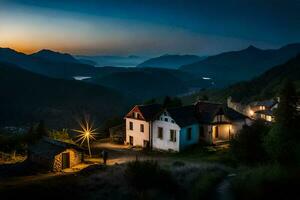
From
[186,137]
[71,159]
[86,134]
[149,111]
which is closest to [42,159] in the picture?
[71,159]

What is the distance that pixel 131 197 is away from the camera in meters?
19.2

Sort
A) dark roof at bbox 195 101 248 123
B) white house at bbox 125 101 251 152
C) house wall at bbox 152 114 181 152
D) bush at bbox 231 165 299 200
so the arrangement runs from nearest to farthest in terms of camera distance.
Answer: bush at bbox 231 165 299 200 → house wall at bbox 152 114 181 152 → white house at bbox 125 101 251 152 → dark roof at bbox 195 101 248 123

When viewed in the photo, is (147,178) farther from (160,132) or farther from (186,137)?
(160,132)

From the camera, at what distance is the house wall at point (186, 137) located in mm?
50719

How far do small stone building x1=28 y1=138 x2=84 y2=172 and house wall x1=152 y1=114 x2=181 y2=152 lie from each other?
50.5 feet

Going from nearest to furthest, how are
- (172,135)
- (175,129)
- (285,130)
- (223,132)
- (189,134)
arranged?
(285,130)
(175,129)
(172,135)
(189,134)
(223,132)

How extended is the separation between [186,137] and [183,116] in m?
3.14

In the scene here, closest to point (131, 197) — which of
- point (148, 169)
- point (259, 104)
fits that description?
point (148, 169)

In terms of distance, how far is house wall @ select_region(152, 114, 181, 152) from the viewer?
50844mm

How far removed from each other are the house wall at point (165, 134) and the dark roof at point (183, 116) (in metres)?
0.67

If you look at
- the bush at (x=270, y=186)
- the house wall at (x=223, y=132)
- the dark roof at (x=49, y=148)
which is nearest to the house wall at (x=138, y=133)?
the house wall at (x=223, y=132)

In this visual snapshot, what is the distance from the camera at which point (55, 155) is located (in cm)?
3622

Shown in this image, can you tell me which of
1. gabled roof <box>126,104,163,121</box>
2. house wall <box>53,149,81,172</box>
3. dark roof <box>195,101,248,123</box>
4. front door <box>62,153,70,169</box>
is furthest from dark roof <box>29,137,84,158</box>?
dark roof <box>195,101,248,123</box>

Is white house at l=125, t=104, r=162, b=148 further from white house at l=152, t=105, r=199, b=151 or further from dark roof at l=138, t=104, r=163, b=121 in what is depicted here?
white house at l=152, t=105, r=199, b=151
